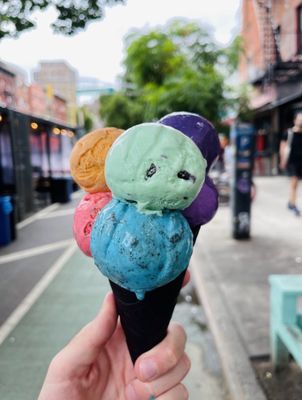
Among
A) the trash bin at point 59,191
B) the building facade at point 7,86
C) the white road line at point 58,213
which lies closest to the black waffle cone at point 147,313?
the white road line at point 58,213

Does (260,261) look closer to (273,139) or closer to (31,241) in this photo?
(31,241)

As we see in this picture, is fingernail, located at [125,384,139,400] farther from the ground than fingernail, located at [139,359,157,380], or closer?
closer

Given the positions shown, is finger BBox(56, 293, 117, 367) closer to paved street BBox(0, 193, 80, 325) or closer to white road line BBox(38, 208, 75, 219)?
paved street BBox(0, 193, 80, 325)

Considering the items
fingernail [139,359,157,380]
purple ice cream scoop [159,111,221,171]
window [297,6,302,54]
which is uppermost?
window [297,6,302,54]

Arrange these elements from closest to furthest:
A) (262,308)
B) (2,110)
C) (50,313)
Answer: (262,308) < (50,313) < (2,110)

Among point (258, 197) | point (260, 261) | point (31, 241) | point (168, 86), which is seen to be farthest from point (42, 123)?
point (260, 261)

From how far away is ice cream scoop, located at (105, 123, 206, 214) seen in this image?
1026 mm

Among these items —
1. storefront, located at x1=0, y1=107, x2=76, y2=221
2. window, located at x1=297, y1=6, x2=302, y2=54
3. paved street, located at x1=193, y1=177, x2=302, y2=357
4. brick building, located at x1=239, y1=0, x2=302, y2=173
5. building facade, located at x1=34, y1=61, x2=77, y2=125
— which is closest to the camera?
paved street, located at x1=193, y1=177, x2=302, y2=357

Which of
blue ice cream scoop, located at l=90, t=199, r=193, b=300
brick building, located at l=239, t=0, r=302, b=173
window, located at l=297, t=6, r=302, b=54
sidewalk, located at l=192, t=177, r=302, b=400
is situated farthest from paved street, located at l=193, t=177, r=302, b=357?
window, located at l=297, t=6, r=302, b=54

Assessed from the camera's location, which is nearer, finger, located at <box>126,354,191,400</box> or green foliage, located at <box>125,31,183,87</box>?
finger, located at <box>126,354,191,400</box>

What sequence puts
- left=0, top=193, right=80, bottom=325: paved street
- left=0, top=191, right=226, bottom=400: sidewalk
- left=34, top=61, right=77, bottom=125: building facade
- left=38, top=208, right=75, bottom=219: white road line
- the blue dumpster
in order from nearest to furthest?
left=0, top=191, right=226, bottom=400: sidewalk
left=0, top=193, right=80, bottom=325: paved street
the blue dumpster
left=38, top=208, right=75, bottom=219: white road line
left=34, top=61, right=77, bottom=125: building facade

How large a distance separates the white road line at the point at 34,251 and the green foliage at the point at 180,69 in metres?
4.58

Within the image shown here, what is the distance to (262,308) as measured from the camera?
163 inches

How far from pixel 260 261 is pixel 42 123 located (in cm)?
897
